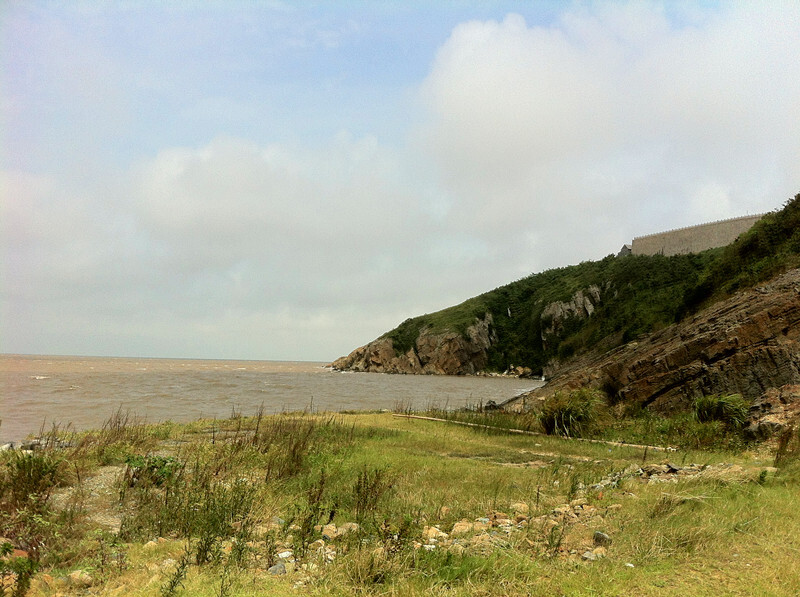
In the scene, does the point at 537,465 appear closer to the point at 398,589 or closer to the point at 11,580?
the point at 398,589

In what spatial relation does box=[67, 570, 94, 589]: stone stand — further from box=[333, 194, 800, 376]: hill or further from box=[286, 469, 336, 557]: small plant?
box=[333, 194, 800, 376]: hill

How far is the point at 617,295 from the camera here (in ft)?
279

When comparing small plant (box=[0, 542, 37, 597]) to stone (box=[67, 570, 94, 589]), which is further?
stone (box=[67, 570, 94, 589])

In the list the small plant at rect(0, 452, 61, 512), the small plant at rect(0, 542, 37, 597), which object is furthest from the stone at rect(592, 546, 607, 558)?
the small plant at rect(0, 452, 61, 512)

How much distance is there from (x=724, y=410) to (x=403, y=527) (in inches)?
510

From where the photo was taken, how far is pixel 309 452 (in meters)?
11.8

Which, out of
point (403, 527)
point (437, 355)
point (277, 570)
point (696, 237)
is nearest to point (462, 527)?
point (403, 527)

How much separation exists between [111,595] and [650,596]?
477cm

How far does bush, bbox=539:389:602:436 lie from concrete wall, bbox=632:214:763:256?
68.4 m

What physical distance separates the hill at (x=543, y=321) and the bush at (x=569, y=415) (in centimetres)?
3601

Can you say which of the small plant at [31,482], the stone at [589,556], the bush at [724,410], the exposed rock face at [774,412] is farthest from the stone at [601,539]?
the bush at [724,410]

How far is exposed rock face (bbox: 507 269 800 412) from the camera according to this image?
1608cm

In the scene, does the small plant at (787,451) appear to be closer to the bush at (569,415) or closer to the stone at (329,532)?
the bush at (569,415)

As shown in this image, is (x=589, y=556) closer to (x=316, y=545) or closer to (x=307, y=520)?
(x=316, y=545)
